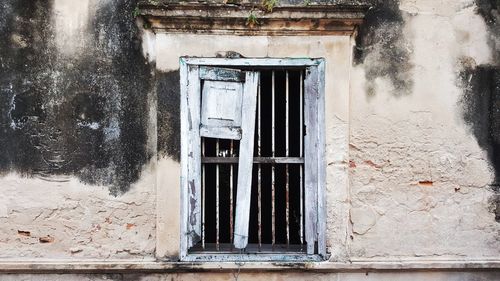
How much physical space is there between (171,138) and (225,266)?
112cm

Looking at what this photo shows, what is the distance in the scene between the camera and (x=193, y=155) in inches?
173

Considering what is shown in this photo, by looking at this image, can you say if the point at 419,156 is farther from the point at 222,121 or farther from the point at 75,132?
the point at 75,132

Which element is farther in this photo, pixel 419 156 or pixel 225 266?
pixel 419 156

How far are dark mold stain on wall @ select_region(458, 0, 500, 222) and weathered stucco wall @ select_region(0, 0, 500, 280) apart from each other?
1 cm

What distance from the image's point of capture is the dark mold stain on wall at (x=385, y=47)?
4434 mm

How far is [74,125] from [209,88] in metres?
1.14

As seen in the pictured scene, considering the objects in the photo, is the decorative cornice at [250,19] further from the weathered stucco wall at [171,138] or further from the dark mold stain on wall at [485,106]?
the dark mold stain on wall at [485,106]

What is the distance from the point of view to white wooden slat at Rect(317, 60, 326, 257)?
4.38m

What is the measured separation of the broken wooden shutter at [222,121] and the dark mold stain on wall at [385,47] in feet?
3.04

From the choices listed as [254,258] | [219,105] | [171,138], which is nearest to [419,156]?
[254,258]

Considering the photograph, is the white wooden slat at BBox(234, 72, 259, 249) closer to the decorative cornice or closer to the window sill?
the window sill

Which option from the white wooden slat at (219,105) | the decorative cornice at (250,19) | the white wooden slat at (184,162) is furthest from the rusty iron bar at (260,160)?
the decorative cornice at (250,19)

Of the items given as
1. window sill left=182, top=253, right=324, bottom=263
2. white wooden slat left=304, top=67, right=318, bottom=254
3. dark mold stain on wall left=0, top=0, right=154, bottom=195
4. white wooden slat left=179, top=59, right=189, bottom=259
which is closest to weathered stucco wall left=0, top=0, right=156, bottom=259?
dark mold stain on wall left=0, top=0, right=154, bottom=195

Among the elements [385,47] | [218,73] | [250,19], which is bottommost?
[218,73]
